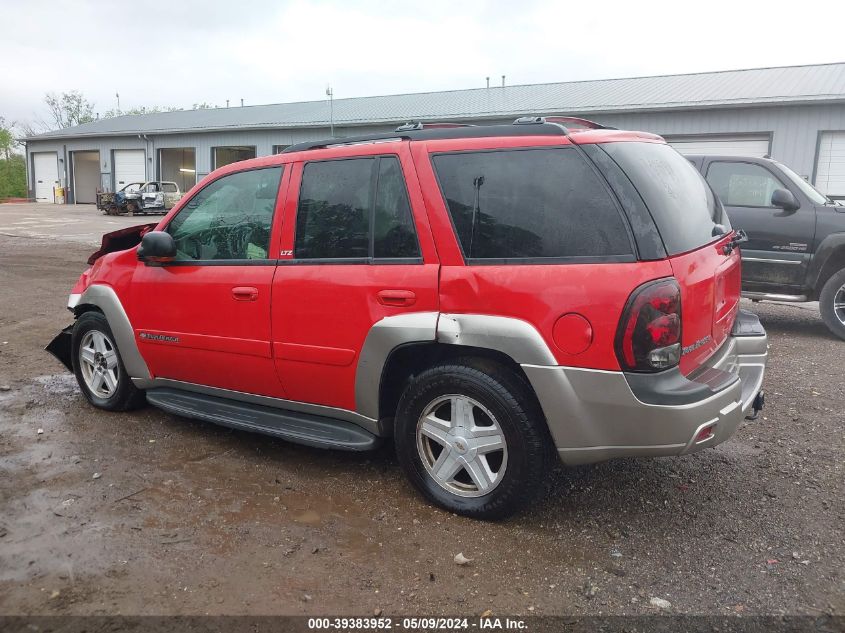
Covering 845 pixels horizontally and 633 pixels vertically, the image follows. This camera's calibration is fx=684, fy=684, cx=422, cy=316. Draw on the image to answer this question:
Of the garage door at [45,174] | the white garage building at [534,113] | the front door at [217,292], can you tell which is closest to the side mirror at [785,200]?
the front door at [217,292]

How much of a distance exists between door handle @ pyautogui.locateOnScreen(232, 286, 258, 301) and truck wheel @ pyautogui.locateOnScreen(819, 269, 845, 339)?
6.45 metres

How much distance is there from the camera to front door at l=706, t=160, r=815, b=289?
7.57m

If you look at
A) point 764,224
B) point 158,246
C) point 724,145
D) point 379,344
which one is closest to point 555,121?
point 379,344

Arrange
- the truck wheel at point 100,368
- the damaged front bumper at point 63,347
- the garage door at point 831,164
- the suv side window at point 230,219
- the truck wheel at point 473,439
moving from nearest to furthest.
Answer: the truck wheel at point 473,439, the suv side window at point 230,219, the truck wheel at point 100,368, the damaged front bumper at point 63,347, the garage door at point 831,164

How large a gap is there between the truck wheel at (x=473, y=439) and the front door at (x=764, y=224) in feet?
18.4

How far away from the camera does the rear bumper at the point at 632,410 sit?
2.82 metres

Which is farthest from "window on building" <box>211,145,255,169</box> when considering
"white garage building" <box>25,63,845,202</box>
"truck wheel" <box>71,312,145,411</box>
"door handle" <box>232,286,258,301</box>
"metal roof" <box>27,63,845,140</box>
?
"door handle" <box>232,286,258,301</box>

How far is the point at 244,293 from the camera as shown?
3842 millimetres

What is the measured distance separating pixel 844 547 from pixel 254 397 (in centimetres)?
307

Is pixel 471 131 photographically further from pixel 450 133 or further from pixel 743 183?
pixel 743 183

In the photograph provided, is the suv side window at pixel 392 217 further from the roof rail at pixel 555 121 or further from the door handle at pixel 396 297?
the roof rail at pixel 555 121

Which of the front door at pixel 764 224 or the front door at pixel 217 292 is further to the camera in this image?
the front door at pixel 764 224

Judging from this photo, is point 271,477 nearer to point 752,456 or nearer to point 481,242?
point 481,242

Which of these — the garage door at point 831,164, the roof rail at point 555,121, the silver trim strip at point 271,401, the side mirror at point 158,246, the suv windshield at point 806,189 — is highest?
the garage door at point 831,164
